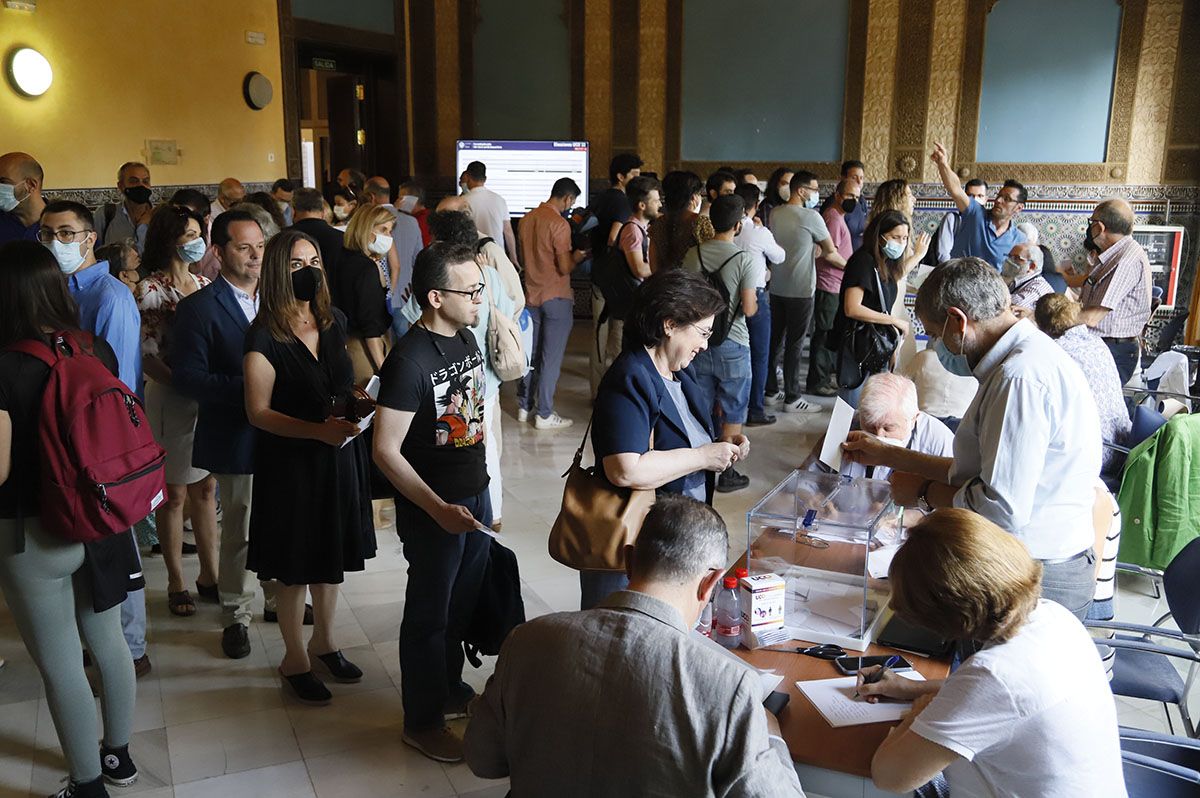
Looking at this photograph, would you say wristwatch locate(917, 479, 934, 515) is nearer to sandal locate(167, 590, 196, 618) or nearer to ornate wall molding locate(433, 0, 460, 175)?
sandal locate(167, 590, 196, 618)

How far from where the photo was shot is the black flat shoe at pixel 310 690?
3736 mm

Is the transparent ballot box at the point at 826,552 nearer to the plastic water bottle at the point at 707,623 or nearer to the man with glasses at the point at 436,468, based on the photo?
the plastic water bottle at the point at 707,623

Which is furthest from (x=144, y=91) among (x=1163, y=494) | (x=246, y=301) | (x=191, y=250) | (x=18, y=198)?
(x=1163, y=494)

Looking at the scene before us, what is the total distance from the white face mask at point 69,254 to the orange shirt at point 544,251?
374 centimetres

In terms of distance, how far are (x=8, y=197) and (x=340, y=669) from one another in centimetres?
341

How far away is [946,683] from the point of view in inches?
78.7

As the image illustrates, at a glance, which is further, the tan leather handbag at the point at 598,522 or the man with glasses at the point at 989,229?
the man with glasses at the point at 989,229

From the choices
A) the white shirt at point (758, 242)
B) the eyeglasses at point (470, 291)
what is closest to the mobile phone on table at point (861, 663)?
the eyeglasses at point (470, 291)

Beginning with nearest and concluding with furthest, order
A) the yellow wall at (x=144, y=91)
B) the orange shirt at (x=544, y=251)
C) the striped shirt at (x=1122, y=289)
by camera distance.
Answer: the striped shirt at (x=1122, y=289) → the orange shirt at (x=544, y=251) → the yellow wall at (x=144, y=91)

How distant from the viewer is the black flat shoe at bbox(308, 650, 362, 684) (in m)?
3.91

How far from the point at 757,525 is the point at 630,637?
49.3 inches

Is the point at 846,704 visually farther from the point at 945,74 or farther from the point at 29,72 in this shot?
the point at 945,74

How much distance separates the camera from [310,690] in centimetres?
374

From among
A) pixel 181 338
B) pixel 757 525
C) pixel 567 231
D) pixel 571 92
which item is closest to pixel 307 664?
pixel 181 338
